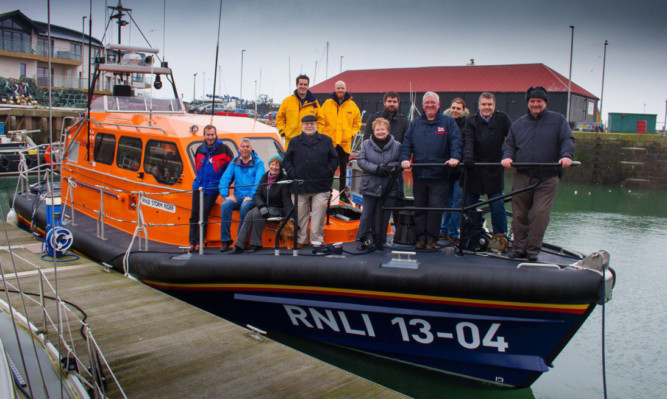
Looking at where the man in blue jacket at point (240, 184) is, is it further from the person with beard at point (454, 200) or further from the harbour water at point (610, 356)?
the person with beard at point (454, 200)

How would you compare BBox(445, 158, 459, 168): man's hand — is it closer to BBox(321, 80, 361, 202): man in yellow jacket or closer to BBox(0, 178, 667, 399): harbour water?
BBox(0, 178, 667, 399): harbour water

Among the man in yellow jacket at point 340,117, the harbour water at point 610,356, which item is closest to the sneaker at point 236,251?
the harbour water at point 610,356

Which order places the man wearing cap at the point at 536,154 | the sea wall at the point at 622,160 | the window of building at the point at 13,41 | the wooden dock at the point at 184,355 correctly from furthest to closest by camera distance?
the window of building at the point at 13,41 → the sea wall at the point at 622,160 → the man wearing cap at the point at 536,154 → the wooden dock at the point at 184,355

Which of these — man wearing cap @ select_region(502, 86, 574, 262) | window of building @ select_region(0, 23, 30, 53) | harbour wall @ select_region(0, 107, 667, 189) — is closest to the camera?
man wearing cap @ select_region(502, 86, 574, 262)

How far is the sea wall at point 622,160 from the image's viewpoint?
24.4 meters

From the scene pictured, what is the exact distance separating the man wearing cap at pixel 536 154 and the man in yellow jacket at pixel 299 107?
2354mm

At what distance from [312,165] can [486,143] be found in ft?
5.23

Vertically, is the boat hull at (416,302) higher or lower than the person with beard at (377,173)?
lower

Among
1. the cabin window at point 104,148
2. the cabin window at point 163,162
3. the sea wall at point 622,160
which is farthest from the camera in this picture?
the sea wall at point 622,160

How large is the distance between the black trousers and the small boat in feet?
0.66

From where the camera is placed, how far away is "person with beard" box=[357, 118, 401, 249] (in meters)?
4.73

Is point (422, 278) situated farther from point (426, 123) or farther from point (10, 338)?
point (10, 338)

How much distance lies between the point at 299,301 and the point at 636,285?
6.27 m

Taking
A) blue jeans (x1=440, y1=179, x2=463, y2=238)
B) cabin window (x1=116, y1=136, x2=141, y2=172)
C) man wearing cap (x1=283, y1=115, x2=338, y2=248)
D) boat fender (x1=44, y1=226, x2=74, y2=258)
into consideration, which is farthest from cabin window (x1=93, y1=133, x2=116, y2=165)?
blue jeans (x1=440, y1=179, x2=463, y2=238)
